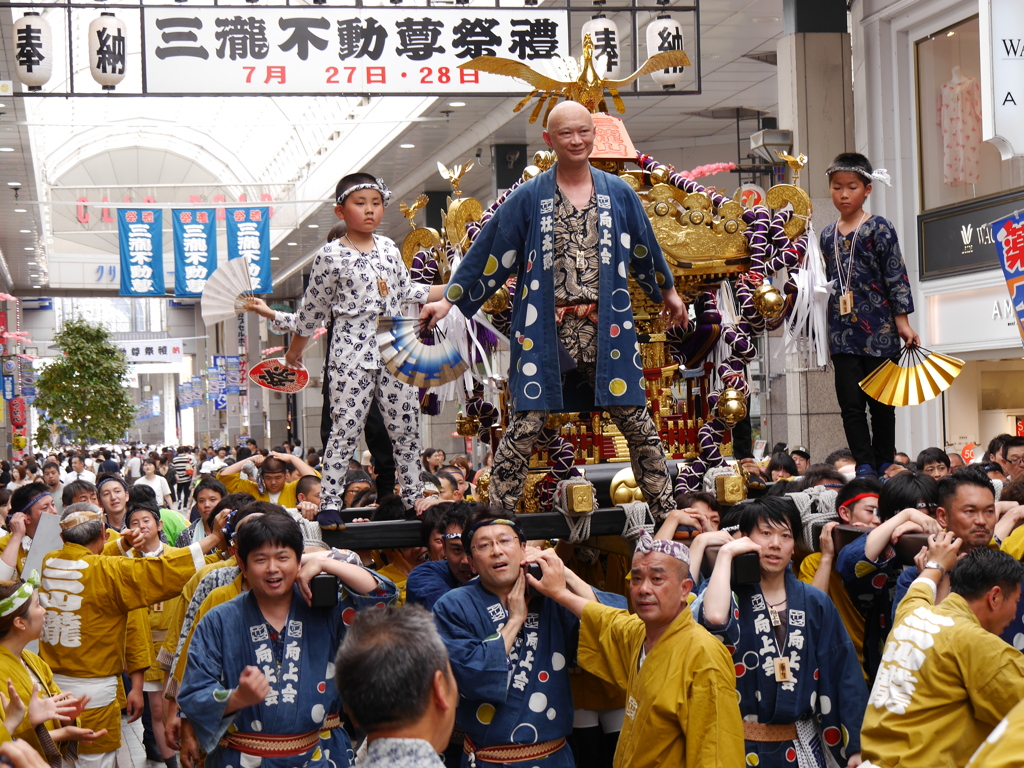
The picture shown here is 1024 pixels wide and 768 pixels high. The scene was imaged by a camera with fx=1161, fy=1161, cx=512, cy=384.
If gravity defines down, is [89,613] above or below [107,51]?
below

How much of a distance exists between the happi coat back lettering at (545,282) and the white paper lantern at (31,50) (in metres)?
6.64

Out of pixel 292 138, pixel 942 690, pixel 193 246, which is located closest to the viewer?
pixel 942 690

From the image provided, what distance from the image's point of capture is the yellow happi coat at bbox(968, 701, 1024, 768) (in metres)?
2.46

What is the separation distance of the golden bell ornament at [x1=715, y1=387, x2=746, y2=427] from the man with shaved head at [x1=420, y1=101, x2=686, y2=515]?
2.84 ft

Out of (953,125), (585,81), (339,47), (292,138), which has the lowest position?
(585,81)

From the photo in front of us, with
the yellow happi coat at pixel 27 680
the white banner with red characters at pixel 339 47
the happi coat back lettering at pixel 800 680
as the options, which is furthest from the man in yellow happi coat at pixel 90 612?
the white banner with red characters at pixel 339 47

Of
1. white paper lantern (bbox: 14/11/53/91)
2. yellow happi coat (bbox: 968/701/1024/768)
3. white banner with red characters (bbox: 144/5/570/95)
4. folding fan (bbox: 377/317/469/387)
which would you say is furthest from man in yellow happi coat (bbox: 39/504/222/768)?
white paper lantern (bbox: 14/11/53/91)

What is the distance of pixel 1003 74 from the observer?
319 inches

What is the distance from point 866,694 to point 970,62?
28.3 feet

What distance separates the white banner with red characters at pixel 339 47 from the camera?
9.52m

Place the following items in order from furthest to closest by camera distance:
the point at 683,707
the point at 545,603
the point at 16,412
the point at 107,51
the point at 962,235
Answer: the point at 16,412 < the point at 962,235 < the point at 107,51 < the point at 545,603 < the point at 683,707

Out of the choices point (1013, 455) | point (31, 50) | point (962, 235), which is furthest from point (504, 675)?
point (962, 235)

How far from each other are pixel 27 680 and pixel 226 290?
267 centimetres

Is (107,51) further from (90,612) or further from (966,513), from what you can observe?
(966,513)
